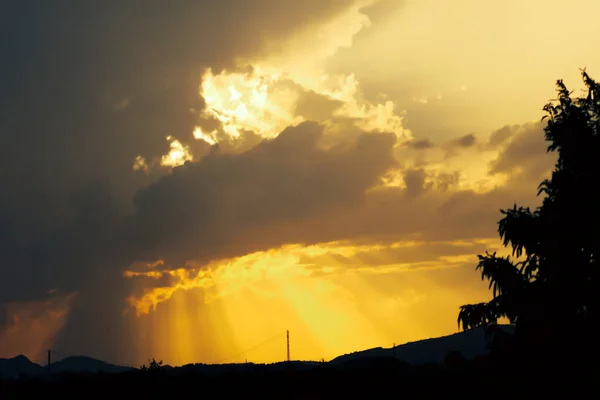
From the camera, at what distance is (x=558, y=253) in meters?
28.6

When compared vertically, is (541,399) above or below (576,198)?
below

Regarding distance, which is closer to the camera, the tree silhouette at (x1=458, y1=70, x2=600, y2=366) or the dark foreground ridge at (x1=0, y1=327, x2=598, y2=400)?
the dark foreground ridge at (x1=0, y1=327, x2=598, y2=400)

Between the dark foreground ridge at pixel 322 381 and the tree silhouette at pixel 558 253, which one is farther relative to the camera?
the tree silhouette at pixel 558 253

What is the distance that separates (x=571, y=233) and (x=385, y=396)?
1232 cm

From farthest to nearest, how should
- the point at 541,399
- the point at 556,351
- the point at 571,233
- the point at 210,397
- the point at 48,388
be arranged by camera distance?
the point at 571,233 → the point at 556,351 → the point at 541,399 → the point at 210,397 → the point at 48,388

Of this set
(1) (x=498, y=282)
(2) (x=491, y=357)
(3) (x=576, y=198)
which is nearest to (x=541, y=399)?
(2) (x=491, y=357)

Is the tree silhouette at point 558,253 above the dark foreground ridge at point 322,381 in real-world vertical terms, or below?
above

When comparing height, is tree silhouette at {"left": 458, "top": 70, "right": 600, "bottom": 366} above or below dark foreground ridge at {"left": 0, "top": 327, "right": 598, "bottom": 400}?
above

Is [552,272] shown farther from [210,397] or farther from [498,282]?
[210,397]

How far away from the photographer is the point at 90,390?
16.5 meters

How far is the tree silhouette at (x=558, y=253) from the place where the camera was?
2781 cm

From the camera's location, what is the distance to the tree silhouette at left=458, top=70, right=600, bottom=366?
1095 inches

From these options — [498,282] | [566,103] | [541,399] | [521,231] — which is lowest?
[541,399]

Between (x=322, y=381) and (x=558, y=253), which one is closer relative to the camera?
(x=322, y=381)
